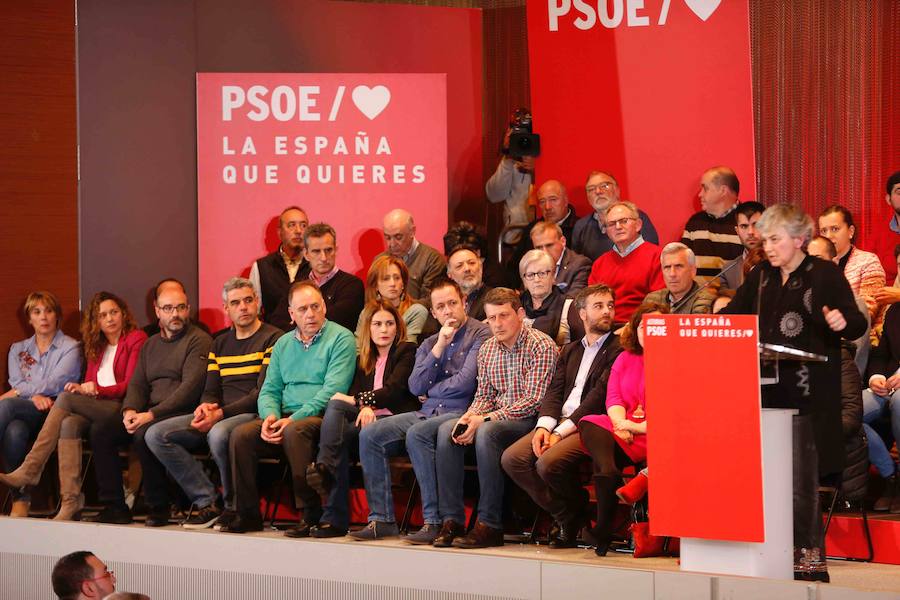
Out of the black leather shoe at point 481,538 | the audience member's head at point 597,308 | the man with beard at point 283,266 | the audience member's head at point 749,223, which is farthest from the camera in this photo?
the man with beard at point 283,266

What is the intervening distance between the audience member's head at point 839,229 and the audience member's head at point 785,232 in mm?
1702

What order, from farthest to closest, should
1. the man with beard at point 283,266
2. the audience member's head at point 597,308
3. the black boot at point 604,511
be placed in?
the man with beard at point 283,266
the audience member's head at point 597,308
the black boot at point 604,511

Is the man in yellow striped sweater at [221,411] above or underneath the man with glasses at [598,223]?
underneath

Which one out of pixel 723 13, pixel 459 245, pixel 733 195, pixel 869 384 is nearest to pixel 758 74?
pixel 723 13

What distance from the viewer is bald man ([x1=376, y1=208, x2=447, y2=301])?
651cm

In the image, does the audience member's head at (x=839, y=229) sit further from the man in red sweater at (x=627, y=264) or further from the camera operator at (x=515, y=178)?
the camera operator at (x=515, y=178)

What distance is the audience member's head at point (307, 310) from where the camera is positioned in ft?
18.7

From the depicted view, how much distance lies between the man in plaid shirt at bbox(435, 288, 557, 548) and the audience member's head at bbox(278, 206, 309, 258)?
187 centimetres

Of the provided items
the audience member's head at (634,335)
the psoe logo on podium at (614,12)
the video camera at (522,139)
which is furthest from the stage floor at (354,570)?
the psoe logo on podium at (614,12)

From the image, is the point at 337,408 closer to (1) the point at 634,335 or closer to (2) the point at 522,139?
(1) the point at 634,335

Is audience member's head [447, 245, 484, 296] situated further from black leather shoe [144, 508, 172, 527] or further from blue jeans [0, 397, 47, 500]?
blue jeans [0, 397, 47, 500]

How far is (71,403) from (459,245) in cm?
221

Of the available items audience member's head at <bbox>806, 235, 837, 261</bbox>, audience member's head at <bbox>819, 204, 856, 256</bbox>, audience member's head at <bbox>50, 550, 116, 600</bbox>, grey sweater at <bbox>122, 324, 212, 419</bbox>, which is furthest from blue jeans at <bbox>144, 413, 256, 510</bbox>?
audience member's head at <bbox>819, 204, 856, 256</bbox>

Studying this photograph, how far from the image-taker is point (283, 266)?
6820mm
